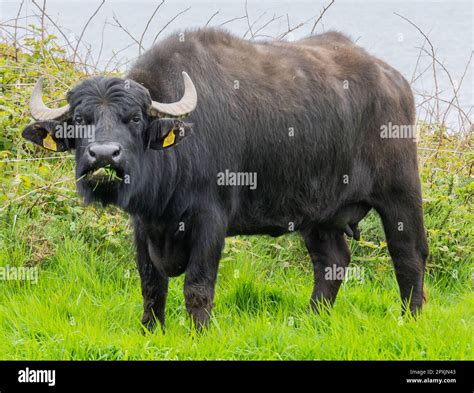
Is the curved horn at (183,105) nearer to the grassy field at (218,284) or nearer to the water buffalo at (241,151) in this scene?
the water buffalo at (241,151)

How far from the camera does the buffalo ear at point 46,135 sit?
19.6 ft

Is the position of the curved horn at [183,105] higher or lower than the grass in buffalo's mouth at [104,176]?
→ higher

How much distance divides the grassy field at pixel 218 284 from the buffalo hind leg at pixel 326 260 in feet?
0.51

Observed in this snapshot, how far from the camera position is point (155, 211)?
6.18m

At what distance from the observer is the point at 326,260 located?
7457 mm

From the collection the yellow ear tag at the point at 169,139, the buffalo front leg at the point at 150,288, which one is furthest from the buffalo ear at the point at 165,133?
the buffalo front leg at the point at 150,288

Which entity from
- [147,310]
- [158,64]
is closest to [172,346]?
[147,310]

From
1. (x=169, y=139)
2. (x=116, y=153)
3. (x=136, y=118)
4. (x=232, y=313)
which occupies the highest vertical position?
(x=136, y=118)

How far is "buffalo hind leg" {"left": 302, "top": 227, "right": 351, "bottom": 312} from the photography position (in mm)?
7320

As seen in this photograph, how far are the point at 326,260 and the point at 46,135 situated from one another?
8.77 feet

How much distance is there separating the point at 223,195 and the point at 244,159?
385mm
